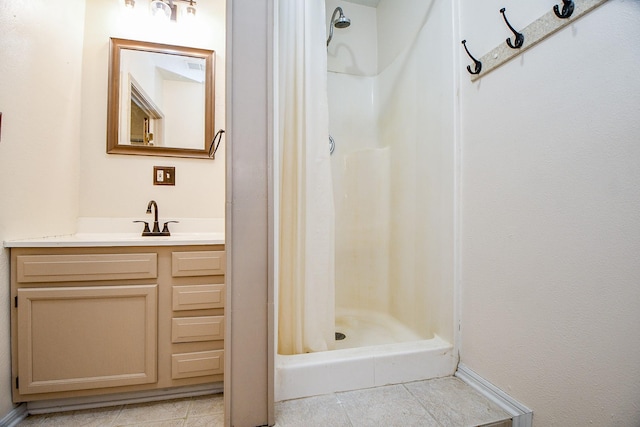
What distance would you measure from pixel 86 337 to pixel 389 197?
1.79 metres

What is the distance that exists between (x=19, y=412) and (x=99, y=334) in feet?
1.33

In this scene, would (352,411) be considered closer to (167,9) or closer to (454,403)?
(454,403)

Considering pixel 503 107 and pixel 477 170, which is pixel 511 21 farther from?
pixel 477 170

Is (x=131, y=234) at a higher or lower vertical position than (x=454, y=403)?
higher

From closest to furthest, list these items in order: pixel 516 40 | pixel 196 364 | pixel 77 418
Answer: pixel 516 40 < pixel 77 418 < pixel 196 364

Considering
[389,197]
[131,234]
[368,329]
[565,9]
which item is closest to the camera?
[565,9]

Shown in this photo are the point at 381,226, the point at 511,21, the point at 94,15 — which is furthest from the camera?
the point at 381,226

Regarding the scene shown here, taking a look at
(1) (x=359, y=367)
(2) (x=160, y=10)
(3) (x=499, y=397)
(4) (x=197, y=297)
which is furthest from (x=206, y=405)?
(2) (x=160, y=10)

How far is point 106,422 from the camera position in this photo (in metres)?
1.06

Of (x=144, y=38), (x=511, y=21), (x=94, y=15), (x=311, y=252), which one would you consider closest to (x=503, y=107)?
(x=511, y=21)

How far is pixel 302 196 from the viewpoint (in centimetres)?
125

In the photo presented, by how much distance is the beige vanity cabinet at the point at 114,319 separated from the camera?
3.57ft

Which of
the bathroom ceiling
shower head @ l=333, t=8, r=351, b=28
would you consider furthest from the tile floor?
the bathroom ceiling

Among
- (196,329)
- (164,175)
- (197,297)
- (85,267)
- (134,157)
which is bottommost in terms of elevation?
(196,329)
